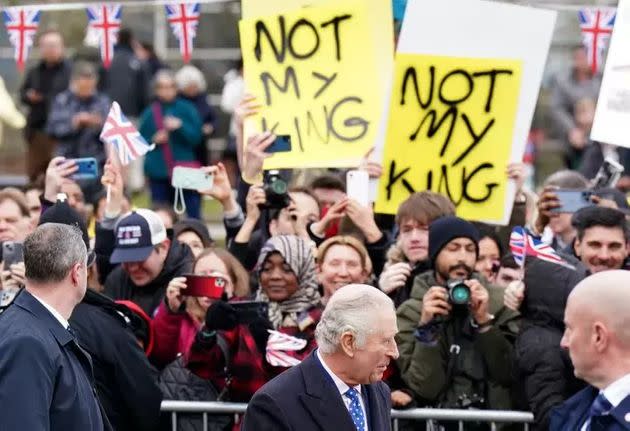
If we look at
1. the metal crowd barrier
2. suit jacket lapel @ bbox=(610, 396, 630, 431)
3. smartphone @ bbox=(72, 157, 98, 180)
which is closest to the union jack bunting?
the metal crowd barrier

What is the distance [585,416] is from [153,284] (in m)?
4.17

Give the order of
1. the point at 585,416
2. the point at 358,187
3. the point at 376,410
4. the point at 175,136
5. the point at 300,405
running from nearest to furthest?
the point at 585,416 → the point at 300,405 → the point at 376,410 → the point at 358,187 → the point at 175,136

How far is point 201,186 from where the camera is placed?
1018 cm

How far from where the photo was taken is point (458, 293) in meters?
8.30

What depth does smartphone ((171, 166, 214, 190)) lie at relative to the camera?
399 inches

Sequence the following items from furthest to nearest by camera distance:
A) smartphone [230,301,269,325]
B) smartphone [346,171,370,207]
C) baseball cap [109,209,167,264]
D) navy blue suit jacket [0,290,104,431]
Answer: smartphone [346,171,370,207], baseball cap [109,209,167,264], smartphone [230,301,269,325], navy blue suit jacket [0,290,104,431]

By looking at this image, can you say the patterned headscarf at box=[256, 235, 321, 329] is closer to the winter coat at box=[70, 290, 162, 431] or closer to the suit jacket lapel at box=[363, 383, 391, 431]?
the winter coat at box=[70, 290, 162, 431]

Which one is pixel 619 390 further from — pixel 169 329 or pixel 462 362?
pixel 169 329

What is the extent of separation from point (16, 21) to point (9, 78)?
1293cm

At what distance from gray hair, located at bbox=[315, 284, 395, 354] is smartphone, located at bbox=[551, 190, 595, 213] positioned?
3509mm

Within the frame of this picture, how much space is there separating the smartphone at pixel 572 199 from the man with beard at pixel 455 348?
158 cm

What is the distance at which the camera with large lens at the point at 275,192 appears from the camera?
390 inches

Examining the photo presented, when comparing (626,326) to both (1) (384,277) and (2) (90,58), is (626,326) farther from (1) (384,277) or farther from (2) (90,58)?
(2) (90,58)

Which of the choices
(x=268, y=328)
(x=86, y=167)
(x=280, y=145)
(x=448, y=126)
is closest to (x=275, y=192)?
(x=280, y=145)
